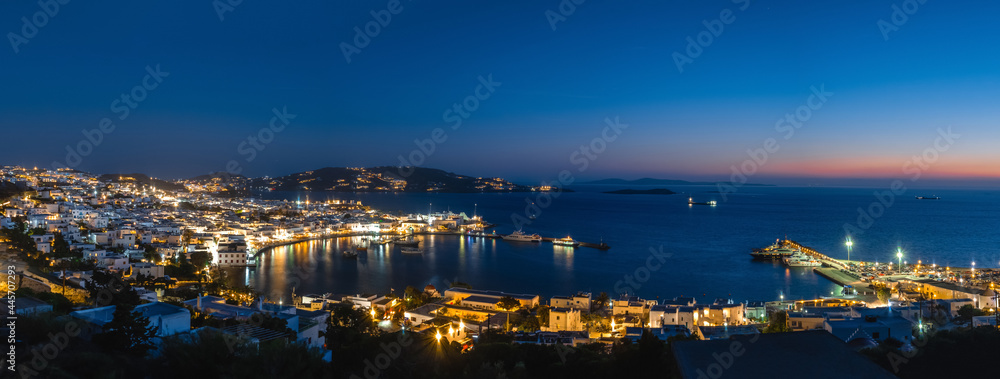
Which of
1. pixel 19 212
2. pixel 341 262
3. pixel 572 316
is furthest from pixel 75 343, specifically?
pixel 19 212

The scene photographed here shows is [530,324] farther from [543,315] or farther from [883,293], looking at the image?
[883,293]

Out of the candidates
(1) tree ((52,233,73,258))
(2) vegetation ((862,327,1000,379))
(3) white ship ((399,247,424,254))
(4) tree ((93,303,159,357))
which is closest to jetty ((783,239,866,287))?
(2) vegetation ((862,327,1000,379))

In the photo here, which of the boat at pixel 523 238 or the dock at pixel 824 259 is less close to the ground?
the boat at pixel 523 238

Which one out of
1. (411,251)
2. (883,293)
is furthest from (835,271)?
(411,251)

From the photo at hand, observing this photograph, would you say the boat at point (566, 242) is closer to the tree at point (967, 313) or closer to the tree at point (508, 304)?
the tree at point (508, 304)

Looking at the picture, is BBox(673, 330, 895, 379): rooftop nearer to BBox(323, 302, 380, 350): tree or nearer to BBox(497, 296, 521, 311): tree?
BBox(323, 302, 380, 350): tree

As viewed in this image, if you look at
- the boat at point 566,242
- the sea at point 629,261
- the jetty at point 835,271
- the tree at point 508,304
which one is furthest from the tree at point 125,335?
the boat at point 566,242
